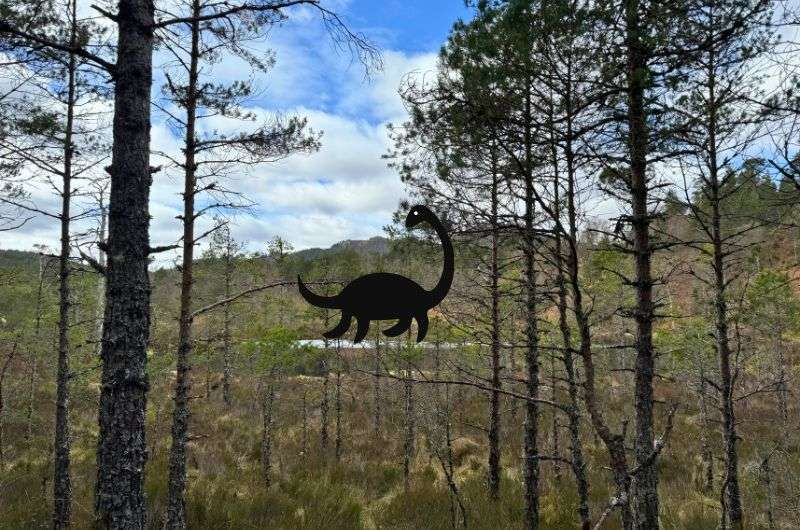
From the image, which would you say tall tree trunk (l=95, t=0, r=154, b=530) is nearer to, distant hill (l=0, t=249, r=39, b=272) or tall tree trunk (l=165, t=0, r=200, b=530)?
tall tree trunk (l=165, t=0, r=200, b=530)

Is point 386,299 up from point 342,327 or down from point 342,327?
up

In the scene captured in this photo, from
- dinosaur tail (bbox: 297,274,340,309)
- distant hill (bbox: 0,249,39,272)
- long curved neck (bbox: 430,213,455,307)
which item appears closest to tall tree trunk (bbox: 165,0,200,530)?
distant hill (bbox: 0,249,39,272)

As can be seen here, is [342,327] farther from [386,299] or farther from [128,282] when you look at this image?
[128,282]

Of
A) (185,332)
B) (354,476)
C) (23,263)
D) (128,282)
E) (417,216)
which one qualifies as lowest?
(354,476)

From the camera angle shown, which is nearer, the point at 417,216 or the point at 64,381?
the point at 417,216

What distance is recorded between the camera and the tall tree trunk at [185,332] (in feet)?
23.1

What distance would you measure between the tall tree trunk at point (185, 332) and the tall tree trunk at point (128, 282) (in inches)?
159

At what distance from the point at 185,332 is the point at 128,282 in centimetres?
444

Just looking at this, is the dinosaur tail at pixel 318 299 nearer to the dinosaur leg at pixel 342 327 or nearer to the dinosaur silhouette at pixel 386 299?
the dinosaur silhouette at pixel 386 299

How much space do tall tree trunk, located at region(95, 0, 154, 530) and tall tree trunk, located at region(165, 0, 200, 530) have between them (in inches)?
159

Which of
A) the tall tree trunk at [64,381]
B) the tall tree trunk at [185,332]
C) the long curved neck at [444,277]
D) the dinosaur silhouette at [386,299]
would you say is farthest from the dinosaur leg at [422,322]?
the tall tree trunk at [64,381]

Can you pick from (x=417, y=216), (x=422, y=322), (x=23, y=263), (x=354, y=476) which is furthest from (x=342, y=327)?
(x=23, y=263)

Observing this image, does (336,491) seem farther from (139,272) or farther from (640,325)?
(139,272)

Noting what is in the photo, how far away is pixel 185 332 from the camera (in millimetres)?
7332
